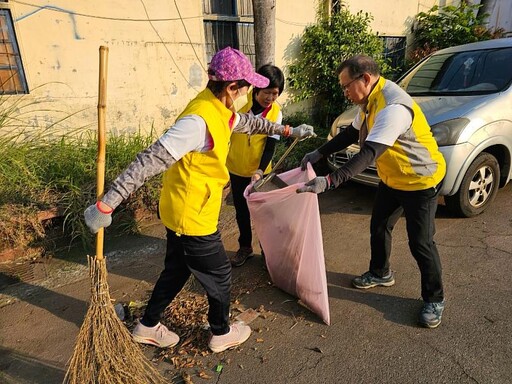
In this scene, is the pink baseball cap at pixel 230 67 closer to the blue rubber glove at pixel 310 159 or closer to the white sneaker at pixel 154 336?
the blue rubber glove at pixel 310 159

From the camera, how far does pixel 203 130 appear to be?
177cm

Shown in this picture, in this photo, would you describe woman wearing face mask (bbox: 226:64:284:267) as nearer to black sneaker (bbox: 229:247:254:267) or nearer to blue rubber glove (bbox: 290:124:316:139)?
blue rubber glove (bbox: 290:124:316:139)

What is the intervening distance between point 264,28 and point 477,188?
3.24m

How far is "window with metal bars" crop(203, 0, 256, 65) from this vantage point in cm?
573

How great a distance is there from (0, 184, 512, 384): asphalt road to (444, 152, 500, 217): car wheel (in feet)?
0.89

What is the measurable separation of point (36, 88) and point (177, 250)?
3604 mm

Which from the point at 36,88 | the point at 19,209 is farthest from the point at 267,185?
the point at 36,88

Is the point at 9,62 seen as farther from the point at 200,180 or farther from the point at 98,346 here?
the point at 98,346

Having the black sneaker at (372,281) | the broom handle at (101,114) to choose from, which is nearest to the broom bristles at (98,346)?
the broom handle at (101,114)

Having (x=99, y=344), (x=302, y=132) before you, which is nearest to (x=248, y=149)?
(x=302, y=132)

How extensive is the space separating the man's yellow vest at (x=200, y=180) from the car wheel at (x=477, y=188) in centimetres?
283

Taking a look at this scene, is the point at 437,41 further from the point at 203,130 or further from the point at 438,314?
the point at 203,130

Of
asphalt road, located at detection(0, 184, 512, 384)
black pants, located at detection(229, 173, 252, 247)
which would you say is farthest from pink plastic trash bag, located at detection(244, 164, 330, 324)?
black pants, located at detection(229, 173, 252, 247)

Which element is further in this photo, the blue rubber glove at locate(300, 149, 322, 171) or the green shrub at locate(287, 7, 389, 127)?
the green shrub at locate(287, 7, 389, 127)
